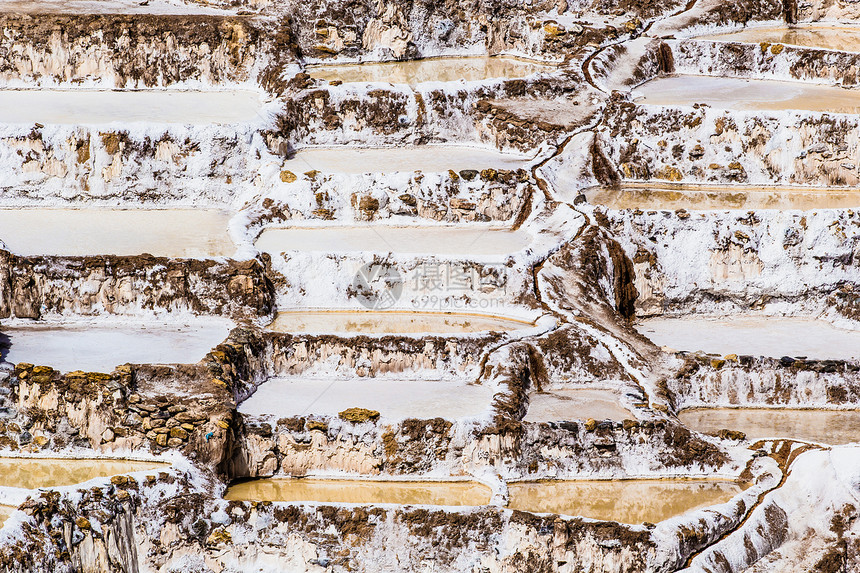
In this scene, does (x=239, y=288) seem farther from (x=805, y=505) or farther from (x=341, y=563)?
(x=805, y=505)

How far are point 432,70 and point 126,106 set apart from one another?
314 inches

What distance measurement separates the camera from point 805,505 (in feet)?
65.5

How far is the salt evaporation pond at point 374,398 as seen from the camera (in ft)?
68.7

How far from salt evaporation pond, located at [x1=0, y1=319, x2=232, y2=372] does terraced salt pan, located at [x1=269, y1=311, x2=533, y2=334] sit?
4.55ft

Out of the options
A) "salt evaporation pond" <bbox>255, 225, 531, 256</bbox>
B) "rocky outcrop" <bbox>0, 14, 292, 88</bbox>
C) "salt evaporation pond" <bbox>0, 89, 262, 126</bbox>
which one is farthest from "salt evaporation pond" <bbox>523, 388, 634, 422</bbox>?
"rocky outcrop" <bbox>0, 14, 292, 88</bbox>

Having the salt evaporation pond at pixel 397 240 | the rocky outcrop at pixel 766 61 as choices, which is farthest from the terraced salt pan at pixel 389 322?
the rocky outcrop at pixel 766 61

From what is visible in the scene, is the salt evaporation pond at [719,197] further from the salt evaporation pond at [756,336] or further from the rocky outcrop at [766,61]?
the rocky outcrop at [766,61]

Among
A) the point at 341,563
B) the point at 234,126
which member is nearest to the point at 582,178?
the point at 234,126

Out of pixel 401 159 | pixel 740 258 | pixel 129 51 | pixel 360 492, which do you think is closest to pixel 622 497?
pixel 360 492

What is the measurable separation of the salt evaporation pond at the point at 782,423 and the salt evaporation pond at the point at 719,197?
5.69 m

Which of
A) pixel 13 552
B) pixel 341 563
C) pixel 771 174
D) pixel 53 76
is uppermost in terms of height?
pixel 53 76

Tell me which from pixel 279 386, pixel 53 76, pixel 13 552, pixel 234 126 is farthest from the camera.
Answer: pixel 53 76

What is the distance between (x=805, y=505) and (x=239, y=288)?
10846 millimetres

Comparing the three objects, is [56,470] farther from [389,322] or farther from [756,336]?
[756,336]
